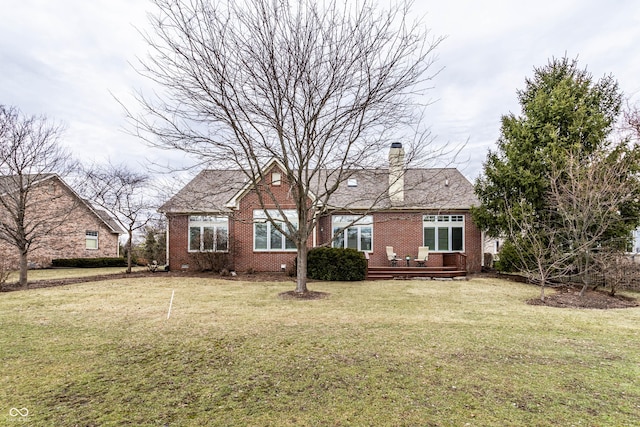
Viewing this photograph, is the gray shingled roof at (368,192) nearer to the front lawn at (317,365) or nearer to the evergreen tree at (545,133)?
the evergreen tree at (545,133)

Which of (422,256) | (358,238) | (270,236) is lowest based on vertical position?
(422,256)

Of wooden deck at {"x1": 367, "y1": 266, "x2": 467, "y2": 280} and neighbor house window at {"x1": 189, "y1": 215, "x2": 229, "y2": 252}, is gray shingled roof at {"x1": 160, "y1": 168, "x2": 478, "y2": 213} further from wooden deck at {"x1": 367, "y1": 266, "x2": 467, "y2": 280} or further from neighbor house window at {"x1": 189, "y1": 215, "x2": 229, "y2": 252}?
wooden deck at {"x1": 367, "y1": 266, "x2": 467, "y2": 280}

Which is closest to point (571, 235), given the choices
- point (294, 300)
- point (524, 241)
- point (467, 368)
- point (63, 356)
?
point (524, 241)

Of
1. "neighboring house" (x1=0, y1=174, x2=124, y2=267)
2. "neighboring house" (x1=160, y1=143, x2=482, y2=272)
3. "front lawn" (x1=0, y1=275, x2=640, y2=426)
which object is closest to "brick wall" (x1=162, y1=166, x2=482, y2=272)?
"neighboring house" (x1=160, y1=143, x2=482, y2=272)

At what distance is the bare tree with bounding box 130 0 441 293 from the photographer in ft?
30.1

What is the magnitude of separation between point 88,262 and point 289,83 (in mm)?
20994

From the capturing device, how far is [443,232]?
61.4ft

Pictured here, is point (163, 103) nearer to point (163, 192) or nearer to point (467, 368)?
point (163, 192)

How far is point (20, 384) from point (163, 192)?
294 inches

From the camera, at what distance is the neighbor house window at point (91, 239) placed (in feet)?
84.4

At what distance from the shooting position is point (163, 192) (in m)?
11.2

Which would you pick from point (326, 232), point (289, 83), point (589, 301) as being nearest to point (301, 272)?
point (289, 83)

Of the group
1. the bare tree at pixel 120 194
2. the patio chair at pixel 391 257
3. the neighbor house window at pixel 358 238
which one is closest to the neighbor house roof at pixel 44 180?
the bare tree at pixel 120 194

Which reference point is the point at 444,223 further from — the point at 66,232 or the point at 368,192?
the point at 66,232
